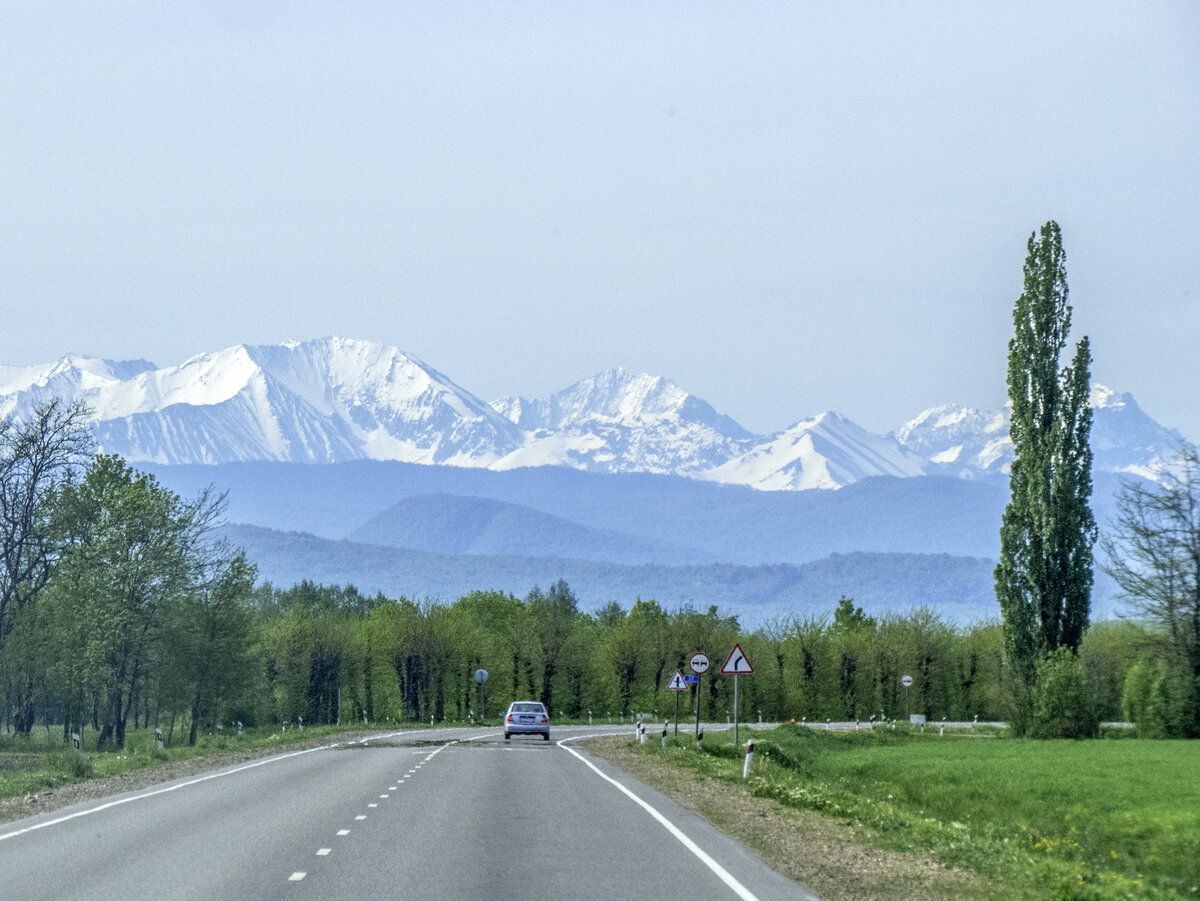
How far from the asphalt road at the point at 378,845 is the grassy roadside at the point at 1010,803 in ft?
6.08

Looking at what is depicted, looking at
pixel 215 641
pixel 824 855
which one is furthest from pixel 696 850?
pixel 215 641

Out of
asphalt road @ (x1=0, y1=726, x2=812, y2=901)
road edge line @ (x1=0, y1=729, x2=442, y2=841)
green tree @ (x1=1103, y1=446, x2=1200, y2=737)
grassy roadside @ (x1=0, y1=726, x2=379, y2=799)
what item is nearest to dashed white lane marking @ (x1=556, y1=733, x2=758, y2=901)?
asphalt road @ (x1=0, y1=726, x2=812, y2=901)

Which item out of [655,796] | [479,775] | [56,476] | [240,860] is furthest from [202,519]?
[240,860]

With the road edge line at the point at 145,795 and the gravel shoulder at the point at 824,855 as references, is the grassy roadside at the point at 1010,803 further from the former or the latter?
the road edge line at the point at 145,795

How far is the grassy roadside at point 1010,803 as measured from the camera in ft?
49.8

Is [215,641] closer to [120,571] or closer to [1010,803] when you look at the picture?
[120,571]

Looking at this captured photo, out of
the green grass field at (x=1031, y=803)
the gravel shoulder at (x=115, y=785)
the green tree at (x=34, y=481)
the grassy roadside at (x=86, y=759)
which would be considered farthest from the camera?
the green tree at (x=34, y=481)

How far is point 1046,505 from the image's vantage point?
5331 cm

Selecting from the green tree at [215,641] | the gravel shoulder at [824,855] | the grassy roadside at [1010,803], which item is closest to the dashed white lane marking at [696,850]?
the gravel shoulder at [824,855]

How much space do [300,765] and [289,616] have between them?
75702 mm

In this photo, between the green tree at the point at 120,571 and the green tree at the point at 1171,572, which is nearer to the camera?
the green tree at the point at 1171,572

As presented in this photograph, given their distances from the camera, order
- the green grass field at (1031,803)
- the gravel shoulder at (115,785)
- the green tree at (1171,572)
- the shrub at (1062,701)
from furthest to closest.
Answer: the green tree at (1171,572) → the shrub at (1062,701) → the gravel shoulder at (115,785) → the green grass field at (1031,803)

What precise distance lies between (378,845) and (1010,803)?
16471 millimetres

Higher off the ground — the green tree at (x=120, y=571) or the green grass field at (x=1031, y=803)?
the green tree at (x=120, y=571)
